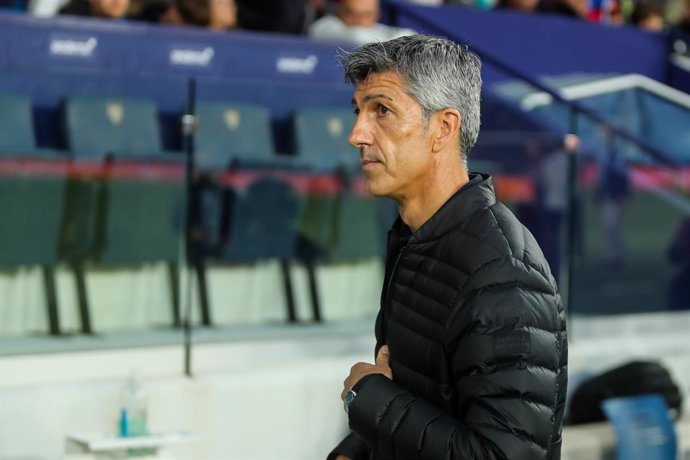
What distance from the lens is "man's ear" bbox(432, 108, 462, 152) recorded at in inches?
93.3

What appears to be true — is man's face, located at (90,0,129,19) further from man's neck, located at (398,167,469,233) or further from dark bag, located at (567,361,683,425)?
man's neck, located at (398,167,469,233)

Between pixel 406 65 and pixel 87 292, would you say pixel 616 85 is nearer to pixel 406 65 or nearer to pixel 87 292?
pixel 87 292

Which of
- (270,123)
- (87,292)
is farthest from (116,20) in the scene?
(87,292)

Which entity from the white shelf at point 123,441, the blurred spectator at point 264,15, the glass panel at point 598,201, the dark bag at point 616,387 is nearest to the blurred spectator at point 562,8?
the glass panel at point 598,201

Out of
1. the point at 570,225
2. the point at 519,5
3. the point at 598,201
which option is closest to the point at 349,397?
the point at 570,225

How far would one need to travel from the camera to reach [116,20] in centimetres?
Answer: 729

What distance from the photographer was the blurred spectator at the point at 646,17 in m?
12.0

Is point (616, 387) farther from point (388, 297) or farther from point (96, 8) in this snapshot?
point (388, 297)

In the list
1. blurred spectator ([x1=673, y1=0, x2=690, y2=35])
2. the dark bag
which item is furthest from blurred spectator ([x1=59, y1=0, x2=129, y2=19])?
blurred spectator ([x1=673, y1=0, x2=690, y2=35])

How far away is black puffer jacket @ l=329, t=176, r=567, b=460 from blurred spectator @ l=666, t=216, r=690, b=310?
19.9 ft

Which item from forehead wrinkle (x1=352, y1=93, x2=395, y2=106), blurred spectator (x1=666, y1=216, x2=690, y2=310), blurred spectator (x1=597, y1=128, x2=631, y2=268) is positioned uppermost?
forehead wrinkle (x1=352, y1=93, x2=395, y2=106)

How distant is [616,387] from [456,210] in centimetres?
509

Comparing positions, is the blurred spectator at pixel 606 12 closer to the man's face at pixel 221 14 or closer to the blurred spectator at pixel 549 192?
the blurred spectator at pixel 549 192

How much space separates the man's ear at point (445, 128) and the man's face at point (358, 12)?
6.03 metres
